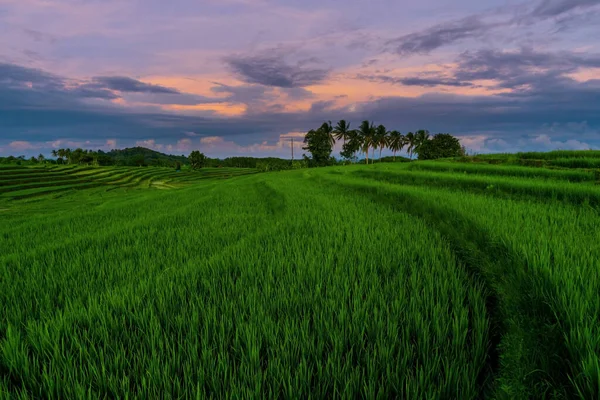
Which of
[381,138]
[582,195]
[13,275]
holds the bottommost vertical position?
[13,275]

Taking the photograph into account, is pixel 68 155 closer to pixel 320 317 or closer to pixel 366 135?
pixel 366 135

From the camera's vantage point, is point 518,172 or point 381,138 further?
point 381,138

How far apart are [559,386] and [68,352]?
2829 mm

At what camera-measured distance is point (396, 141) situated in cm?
7056

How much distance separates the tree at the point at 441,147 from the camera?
6266cm

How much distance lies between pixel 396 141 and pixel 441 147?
10627 millimetres

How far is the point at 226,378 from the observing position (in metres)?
1.58

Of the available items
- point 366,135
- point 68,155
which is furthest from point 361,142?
point 68,155

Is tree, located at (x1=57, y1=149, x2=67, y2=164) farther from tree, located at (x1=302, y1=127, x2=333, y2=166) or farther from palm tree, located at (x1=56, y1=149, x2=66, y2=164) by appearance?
tree, located at (x1=302, y1=127, x2=333, y2=166)

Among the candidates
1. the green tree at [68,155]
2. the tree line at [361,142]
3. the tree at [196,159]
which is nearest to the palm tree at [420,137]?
the tree line at [361,142]

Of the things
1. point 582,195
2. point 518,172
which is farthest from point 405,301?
point 518,172

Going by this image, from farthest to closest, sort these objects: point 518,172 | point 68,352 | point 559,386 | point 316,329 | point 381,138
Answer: point 381,138, point 518,172, point 316,329, point 68,352, point 559,386

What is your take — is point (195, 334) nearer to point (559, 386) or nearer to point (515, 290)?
point (559, 386)

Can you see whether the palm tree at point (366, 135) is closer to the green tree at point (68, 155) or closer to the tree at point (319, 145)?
the tree at point (319, 145)
